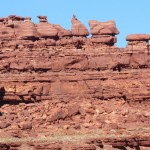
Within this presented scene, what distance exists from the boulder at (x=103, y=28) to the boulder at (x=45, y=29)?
12.6ft

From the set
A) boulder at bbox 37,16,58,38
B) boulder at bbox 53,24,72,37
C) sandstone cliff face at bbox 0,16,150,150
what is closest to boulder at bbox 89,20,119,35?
sandstone cliff face at bbox 0,16,150,150

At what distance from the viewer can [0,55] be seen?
70750 mm

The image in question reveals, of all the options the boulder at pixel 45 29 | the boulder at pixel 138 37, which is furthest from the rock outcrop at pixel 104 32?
the boulder at pixel 45 29

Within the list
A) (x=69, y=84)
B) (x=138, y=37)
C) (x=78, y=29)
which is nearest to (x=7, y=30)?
(x=78, y=29)

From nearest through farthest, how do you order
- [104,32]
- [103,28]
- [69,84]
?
[69,84] < [104,32] < [103,28]

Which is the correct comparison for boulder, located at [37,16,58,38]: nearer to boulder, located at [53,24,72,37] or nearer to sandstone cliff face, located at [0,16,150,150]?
sandstone cliff face, located at [0,16,150,150]

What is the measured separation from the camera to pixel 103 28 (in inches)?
2990

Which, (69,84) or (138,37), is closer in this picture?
(69,84)

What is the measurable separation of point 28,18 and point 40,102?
11.2 metres

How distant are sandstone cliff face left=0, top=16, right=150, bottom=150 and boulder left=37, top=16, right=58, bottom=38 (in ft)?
0.31

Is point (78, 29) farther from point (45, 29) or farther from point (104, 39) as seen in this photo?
point (45, 29)

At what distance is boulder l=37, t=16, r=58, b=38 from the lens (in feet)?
245

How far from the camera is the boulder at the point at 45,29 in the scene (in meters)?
74.6

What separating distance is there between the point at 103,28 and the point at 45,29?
5634mm
